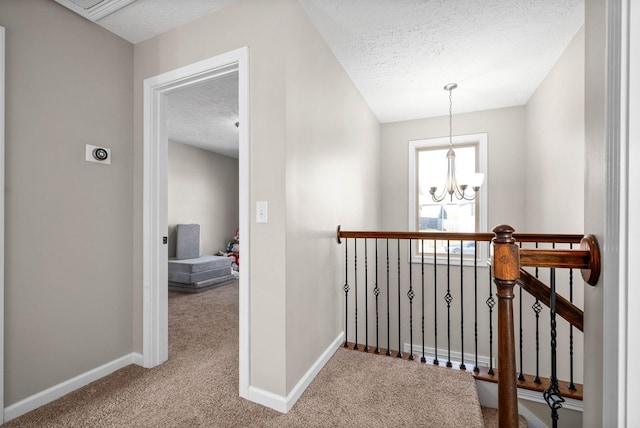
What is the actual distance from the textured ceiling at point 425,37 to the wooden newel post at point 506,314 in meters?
1.75

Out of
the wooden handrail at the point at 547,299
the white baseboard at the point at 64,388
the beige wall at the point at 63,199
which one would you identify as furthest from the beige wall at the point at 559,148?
the white baseboard at the point at 64,388

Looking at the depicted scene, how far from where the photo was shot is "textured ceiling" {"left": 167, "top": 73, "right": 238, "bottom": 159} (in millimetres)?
3193

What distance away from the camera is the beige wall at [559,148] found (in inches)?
87.6

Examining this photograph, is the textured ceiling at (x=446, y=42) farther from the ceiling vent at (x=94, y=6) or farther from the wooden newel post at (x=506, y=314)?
the wooden newel post at (x=506, y=314)

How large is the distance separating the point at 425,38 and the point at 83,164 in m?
2.61

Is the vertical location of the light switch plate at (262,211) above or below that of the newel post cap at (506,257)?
above

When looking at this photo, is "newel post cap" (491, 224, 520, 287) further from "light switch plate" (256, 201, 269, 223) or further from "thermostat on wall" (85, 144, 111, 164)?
"thermostat on wall" (85, 144, 111, 164)

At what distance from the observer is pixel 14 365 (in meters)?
1.60

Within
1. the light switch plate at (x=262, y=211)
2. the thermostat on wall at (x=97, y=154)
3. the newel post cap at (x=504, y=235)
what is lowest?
the newel post cap at (x=504, y=235)

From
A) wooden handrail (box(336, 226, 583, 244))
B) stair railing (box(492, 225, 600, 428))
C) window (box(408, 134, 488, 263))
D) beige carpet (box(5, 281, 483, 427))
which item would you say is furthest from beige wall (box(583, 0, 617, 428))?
window (box(408, 134, 488, 263))

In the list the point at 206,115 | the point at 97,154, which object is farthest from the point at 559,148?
the point at 206,115

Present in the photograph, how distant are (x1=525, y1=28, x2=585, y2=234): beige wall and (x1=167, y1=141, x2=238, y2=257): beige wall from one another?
506cm

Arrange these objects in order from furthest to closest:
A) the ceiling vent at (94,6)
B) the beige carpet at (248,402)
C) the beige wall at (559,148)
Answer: the beige wall at (559,148)
the ceiling vent at (94,6)
the beige carpet at (248,402)

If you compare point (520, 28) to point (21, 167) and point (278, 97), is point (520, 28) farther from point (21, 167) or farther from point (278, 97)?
point (21, 167)
